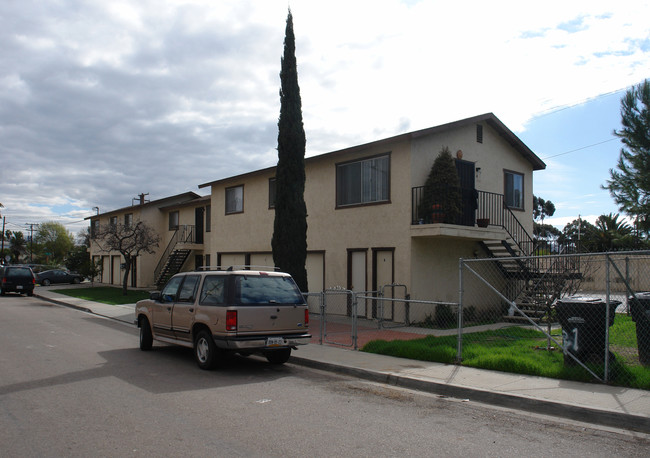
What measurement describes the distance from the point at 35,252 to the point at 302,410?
9248cm

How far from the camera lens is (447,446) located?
17.3 ft

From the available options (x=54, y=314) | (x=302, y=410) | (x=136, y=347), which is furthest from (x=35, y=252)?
(x=302, y=410)

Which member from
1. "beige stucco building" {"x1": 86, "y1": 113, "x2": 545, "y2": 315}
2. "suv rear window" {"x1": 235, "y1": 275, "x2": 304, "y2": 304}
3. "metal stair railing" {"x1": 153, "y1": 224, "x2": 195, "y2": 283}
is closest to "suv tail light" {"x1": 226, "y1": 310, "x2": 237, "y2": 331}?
"suv rear window" {"x1": 235, "y1": 275, "x2": 304, "y2": 304}

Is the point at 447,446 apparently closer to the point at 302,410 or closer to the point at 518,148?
the point at 302,410

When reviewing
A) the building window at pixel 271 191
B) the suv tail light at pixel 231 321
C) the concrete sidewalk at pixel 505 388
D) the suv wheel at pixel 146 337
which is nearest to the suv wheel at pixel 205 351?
the suv tail light at pixel 231 321

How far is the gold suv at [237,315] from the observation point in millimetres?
8820

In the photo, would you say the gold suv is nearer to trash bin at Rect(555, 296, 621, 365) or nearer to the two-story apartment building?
trash bin at Rect(555, 296, 621, 365)

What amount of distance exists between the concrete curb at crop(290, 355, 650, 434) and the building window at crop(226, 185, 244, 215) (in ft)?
48.4

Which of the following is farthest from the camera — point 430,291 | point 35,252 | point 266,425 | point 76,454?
point 35,252

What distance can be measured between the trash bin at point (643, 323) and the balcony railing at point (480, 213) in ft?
22.4

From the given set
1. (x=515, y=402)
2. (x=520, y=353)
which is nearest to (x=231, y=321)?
(x=515, y=402)

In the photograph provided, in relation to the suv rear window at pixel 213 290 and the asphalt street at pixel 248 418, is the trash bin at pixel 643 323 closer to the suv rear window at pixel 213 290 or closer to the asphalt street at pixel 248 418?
the asphalt street at pixel 248 418

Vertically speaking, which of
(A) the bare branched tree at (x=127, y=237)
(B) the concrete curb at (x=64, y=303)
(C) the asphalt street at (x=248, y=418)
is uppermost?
(A) the bare branched tree at (x=127, y=237)

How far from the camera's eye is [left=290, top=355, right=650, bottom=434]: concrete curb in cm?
604
